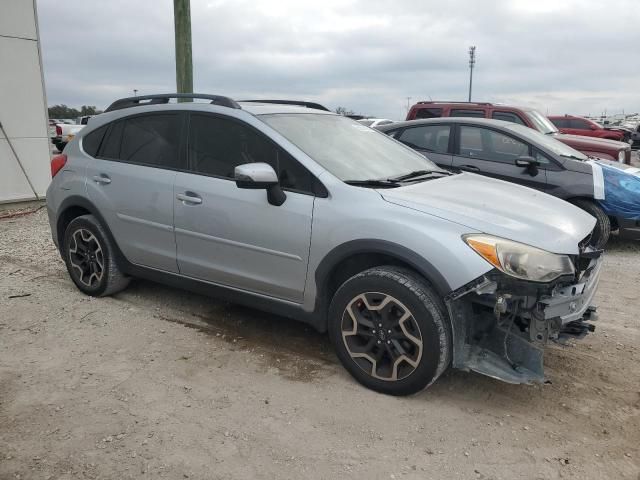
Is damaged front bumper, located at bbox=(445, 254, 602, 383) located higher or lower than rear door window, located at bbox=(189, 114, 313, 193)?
lower

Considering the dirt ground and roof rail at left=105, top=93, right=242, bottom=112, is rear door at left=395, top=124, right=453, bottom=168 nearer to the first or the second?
the dirt ground

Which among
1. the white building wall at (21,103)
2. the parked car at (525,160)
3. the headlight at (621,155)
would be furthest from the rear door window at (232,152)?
the headlight at (621,155)

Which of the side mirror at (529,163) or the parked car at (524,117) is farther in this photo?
the parked car at (524,117)

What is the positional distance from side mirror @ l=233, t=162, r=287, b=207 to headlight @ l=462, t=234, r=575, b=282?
1.22 m

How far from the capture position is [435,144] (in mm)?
7551

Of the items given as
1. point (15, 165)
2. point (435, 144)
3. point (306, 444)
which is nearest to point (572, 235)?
point (306, 444)

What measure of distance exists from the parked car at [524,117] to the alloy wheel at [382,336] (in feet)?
23.2

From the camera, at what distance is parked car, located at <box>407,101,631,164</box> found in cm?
912

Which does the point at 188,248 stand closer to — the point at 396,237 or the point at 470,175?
the point at 396,237

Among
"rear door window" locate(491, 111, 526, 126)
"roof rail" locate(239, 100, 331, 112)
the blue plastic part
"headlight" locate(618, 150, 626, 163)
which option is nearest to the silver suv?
"roof rail" locate(239, 100, 331, 112)

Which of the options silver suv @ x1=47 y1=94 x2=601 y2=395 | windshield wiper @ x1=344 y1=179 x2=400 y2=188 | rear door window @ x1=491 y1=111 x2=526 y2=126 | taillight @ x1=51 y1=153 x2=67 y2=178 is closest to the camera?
silver suv @ x1=47 y1=94 x2=601 y2=395

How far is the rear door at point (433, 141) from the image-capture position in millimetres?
7422

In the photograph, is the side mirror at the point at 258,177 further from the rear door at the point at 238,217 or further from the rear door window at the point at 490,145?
the rear door window at the point at 490,145

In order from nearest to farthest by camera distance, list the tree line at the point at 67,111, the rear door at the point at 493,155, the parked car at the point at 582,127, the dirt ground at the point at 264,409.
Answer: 1. the dirt ground at the point at 264,409
2. the rear door at the point at 493,155
3. the parked car at the point at 582,127
4. the tree line at the point at 67,111
